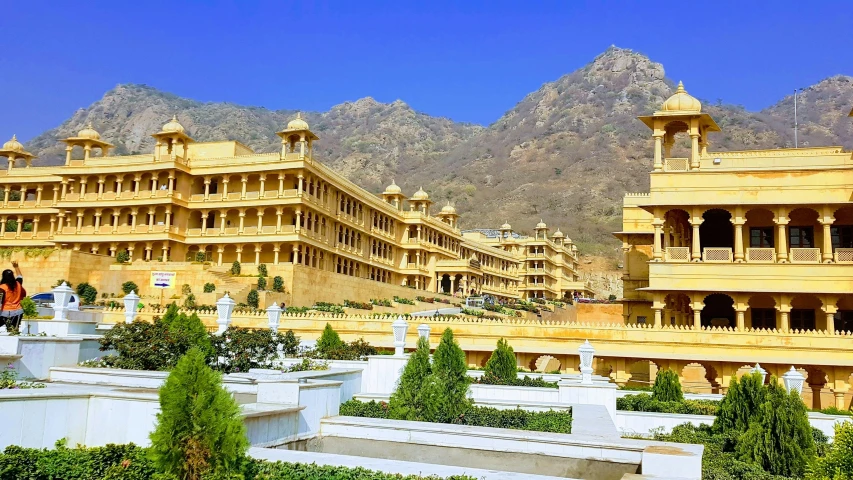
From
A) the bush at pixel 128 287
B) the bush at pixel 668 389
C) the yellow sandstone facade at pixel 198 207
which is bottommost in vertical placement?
the bush at pixel 668 389

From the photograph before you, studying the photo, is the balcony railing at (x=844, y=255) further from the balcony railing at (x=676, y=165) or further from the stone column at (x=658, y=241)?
the balcony railing at (x=676, y=165)

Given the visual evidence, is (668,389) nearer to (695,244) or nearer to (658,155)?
Answer: (695,244)

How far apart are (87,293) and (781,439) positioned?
34.1m

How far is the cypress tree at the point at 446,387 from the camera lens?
512 inches

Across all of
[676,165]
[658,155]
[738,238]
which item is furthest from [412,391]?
[676,165]

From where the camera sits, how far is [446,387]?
13.3 m

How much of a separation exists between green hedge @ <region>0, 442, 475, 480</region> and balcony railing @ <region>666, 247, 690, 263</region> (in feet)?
80.8

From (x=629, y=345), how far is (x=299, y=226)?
84.1ft

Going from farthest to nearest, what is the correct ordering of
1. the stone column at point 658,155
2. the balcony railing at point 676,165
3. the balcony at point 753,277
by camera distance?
the balcony railing at point 676,165
the stone column at point 658,155
the balcony at point 753,277

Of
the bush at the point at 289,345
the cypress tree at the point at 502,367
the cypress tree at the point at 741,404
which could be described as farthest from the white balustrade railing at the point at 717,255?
the bush at the point at 289,345

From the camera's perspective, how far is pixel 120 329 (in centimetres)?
1639

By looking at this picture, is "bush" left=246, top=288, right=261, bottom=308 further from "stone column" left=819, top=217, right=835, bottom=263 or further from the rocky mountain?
the rocky mountain

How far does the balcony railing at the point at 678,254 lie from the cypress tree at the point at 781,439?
62.8ft

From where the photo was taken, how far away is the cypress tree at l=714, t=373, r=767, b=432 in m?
12.3
